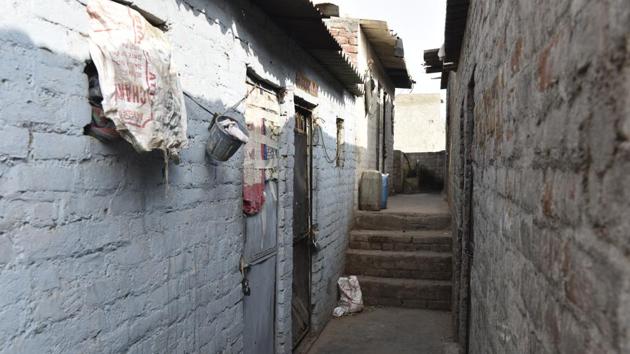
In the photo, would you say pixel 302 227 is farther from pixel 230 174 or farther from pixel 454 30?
pixel 454 30

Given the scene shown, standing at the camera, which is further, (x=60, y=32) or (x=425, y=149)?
(x=425, y=149)

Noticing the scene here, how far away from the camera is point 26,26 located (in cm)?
191

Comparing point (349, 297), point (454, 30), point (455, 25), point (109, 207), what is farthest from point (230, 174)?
point (349, 297)

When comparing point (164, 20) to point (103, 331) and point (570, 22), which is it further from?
point (570, 22)

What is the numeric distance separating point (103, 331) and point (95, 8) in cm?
148

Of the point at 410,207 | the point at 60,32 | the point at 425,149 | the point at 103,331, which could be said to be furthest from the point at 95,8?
the point at 425,149

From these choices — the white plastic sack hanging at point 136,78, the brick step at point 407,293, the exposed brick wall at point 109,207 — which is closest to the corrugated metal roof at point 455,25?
the exposed brick wall at point 109,207

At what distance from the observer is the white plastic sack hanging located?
2.20m

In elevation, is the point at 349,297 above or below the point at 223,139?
below

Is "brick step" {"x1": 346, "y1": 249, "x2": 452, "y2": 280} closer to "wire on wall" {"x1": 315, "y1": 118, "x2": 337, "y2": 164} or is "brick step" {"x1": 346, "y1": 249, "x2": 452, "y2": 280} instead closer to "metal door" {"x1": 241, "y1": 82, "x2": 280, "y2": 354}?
"wire on wall" {"x1": 315, "y1": 118, "x2": 337, "y2": 164}

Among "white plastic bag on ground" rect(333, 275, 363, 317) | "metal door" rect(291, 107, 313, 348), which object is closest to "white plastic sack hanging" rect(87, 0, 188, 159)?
"metal door" rect(291, 107, 313, 348)

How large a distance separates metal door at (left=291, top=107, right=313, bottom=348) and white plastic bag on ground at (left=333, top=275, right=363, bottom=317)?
1.29m

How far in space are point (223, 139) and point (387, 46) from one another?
330 inches

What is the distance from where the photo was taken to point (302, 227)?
634 cm
